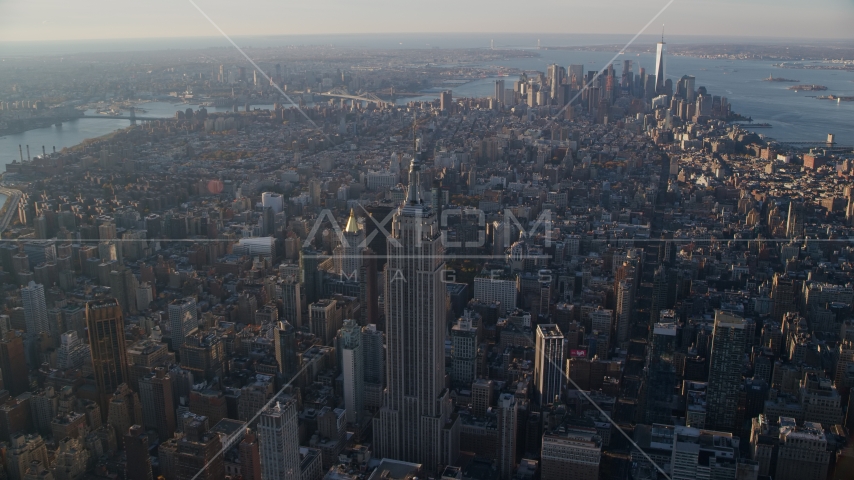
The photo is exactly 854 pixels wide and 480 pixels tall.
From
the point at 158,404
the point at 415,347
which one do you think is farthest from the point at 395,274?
the point at 158,404

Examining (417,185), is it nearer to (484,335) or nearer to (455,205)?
(484,335)

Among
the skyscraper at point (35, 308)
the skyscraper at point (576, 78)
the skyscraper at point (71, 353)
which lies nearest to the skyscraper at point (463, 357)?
the skyscraper at point (71, 353)

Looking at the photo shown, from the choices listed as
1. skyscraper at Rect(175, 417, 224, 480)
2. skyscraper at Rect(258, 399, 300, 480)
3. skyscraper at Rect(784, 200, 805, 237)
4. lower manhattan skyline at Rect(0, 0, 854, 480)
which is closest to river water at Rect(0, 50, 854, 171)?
lower manhattan skyline at Rect(0, 0, 854, 480)

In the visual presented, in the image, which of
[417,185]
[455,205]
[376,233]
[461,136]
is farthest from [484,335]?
[461,136]

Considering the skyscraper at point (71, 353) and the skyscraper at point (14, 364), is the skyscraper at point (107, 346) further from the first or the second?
the skyscraper at point (14, 364)

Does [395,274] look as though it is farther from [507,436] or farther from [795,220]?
[795,220]

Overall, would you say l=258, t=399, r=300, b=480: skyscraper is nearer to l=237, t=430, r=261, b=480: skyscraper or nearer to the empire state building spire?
l=237, t=430, r=261, b=480: skyscraper
